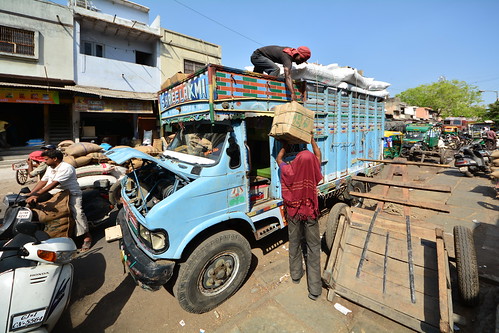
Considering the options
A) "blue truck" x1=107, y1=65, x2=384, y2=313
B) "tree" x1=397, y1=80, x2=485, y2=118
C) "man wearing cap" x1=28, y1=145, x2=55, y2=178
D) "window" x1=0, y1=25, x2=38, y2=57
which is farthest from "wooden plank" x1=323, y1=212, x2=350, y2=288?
"tree" x1=397, y1=80, x2=485, y2=118

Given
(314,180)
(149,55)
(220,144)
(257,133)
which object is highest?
(149,55)

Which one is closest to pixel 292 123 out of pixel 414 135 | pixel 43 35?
pixel 43 35

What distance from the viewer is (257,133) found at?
4.49m

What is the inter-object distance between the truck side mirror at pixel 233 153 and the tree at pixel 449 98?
61.5 metres

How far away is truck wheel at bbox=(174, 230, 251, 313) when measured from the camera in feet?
8.43

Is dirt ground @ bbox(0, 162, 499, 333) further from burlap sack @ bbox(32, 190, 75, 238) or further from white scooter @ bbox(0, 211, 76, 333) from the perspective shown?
white scooter @ bbox(0, 211, 76, 333)

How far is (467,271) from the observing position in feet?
8.41

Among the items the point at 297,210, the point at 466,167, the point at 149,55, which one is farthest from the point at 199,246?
the point at 149,55

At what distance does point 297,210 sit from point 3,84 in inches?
498

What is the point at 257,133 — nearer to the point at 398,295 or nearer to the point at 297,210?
the point at 297,210

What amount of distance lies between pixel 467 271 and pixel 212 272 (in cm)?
291

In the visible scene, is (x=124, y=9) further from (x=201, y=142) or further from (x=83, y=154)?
(x=201, y=142)

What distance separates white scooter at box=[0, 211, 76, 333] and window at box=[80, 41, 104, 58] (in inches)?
523

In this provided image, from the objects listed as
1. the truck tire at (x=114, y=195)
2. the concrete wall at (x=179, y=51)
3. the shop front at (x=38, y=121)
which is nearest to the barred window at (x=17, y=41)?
the shop front at (x=38, y=121)
